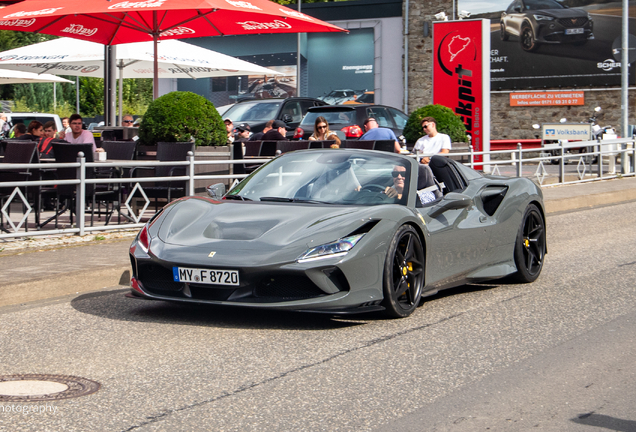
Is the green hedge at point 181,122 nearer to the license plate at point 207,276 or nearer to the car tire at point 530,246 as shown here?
the car tire at point 530,246

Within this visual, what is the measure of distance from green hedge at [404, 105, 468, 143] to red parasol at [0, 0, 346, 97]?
364cm

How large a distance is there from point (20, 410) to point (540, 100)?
114ft

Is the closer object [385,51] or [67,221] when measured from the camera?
[67,221]

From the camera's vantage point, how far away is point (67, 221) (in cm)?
1130

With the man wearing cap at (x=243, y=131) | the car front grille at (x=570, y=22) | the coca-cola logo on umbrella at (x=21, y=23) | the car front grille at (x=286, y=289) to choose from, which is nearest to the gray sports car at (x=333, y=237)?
the car front grille at (x=286, y=289)

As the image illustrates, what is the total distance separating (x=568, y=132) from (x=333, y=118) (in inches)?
481

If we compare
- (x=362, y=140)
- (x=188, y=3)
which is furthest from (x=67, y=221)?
(x=362, y=140)

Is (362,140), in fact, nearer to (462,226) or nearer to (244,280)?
(462,226)

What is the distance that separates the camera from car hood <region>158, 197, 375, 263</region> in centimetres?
593

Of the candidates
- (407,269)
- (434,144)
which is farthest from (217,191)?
(434,144)

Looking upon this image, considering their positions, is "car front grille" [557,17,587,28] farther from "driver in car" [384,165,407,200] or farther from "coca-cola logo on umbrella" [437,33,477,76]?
"driver in car" [384,165,407,200]

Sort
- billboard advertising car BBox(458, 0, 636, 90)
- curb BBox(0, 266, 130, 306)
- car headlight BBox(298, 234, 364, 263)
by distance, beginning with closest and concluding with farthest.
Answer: car headlight BBox(298, 234, 364, 263), curb BBox(0, 266, 130, 306), billboard advertising car BBox(458, 0, 636, 90)

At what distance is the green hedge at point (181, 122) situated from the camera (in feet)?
42.2

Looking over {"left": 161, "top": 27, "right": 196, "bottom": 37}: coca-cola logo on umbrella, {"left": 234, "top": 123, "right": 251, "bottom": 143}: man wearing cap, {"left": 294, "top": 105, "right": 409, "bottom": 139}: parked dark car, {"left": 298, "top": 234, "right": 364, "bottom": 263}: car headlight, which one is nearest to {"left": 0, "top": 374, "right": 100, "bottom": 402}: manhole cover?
{"left": 298, "top": 234, "right": 364, "bottom": 263}: car headlight
